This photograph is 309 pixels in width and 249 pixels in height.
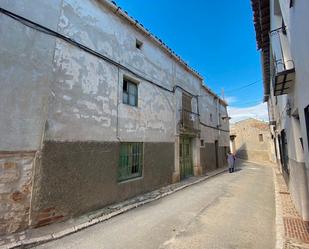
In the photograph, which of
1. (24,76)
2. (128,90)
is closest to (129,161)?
(128,90)

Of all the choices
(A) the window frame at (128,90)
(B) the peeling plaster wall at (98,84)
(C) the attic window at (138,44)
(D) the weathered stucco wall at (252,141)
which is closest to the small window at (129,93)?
(A) the window frame at (128,90)

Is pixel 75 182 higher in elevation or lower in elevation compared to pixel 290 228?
higher

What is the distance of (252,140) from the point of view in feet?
82.4

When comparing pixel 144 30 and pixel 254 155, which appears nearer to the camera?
pixel 144 30

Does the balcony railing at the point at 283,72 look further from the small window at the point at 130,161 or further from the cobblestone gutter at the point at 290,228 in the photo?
the small window at the point at 130,161

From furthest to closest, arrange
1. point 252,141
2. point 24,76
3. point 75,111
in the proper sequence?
1. point 252,141
2. point 75,111
3. point 24,76

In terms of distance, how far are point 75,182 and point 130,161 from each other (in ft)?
7.95

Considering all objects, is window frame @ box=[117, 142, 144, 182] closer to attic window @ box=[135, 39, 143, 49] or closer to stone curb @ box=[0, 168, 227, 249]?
stone curb @ box=[0, 168, 227, 249]

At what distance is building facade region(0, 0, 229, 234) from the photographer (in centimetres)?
410

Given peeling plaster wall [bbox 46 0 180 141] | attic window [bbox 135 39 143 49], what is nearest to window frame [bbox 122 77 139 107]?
peeling plaster wall [bbox 46 0 180 141]

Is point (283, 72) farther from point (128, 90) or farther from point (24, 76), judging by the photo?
point (24, 76)

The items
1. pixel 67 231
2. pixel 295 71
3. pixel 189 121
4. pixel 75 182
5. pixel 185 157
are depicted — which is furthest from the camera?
pixel 189 121

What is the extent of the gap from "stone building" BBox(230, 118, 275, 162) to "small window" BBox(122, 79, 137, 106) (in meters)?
21.7

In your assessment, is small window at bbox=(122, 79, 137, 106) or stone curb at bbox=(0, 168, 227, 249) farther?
small window at bbox=(122, 79, 137, 106)
